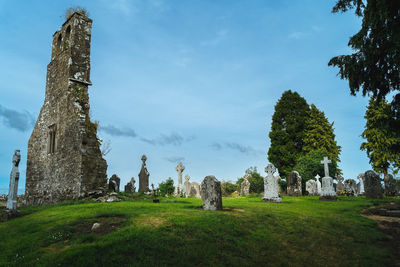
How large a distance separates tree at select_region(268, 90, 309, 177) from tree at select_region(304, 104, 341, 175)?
0.88m

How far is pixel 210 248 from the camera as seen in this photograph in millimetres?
7156

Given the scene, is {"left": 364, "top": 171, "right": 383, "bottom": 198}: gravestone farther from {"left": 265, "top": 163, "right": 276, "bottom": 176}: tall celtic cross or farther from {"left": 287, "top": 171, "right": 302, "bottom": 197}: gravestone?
{"left": 265, "top": 163, "right": 276, "bottom": 176}: tall celtic cross

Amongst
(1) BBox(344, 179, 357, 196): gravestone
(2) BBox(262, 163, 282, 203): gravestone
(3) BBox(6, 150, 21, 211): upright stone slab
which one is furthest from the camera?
(1) BBox(344, 179, 357, 196): gravestone

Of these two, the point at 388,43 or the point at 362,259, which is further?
the point at 388,43

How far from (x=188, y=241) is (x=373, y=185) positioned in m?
16.3

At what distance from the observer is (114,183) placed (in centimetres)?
2091

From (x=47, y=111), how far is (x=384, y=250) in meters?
20.7

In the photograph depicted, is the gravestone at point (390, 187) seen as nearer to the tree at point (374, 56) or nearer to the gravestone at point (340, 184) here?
the gravestone at point (340, 184)

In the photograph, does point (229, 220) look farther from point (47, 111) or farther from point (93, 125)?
point (47, 111)

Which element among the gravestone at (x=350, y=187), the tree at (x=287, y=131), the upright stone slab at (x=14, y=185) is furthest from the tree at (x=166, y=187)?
the tree at (x=287, y=131)

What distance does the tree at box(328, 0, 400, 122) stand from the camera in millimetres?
9773

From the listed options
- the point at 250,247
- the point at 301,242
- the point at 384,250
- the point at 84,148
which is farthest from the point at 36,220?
the point at 384,250

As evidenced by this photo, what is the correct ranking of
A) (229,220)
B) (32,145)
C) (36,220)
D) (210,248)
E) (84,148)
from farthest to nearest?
1. (32,145)
2. (84,148)
3. (36,220)
4. (229,220)
5. (210,248)

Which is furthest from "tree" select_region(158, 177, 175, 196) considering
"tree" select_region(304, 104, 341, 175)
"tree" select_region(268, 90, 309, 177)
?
"tree" select_region(304, 104, 341, 175)
